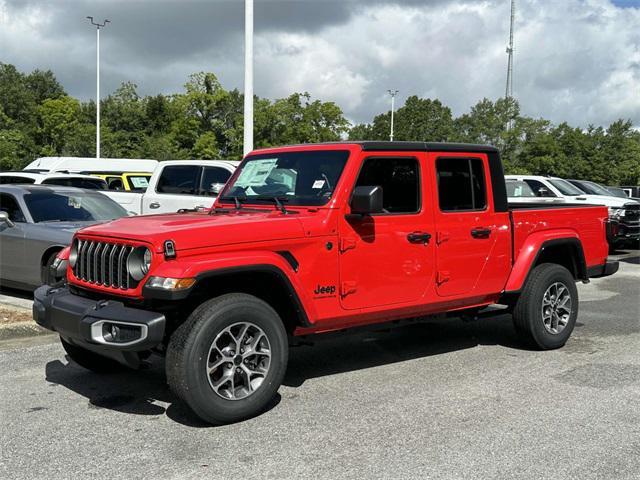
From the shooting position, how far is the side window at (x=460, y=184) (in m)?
5.80

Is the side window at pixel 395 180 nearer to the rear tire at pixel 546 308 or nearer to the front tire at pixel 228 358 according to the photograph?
the front tire at pixel 228 358

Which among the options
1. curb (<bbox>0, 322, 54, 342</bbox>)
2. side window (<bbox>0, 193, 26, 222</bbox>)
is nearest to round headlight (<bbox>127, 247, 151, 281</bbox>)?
curb (<bbox>0, 322, 54, 342</bbox>)

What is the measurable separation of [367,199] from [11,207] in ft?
20.4

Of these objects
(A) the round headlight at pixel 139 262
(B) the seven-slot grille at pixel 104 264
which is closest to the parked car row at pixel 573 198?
(B) the seven-slot grille at pixel 104 264

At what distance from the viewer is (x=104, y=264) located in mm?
4648

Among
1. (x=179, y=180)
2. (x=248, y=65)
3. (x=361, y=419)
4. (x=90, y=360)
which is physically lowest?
(x=361, y=419)

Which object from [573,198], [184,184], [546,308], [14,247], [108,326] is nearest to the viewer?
[108,326]

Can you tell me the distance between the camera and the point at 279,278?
464cm

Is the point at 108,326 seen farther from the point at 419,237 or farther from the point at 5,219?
the point at 5,219

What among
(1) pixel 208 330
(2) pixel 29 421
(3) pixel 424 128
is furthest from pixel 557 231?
(3) pixel 424 128

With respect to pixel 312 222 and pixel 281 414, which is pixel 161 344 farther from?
pixel 312 222

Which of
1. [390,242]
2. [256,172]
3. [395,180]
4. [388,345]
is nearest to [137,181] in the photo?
[388,345]

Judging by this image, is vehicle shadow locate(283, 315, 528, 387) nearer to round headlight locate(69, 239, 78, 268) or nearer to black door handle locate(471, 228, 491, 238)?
black door handle locate(471, 228, 491, 238)

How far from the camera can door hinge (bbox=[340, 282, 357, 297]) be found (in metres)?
5.02
